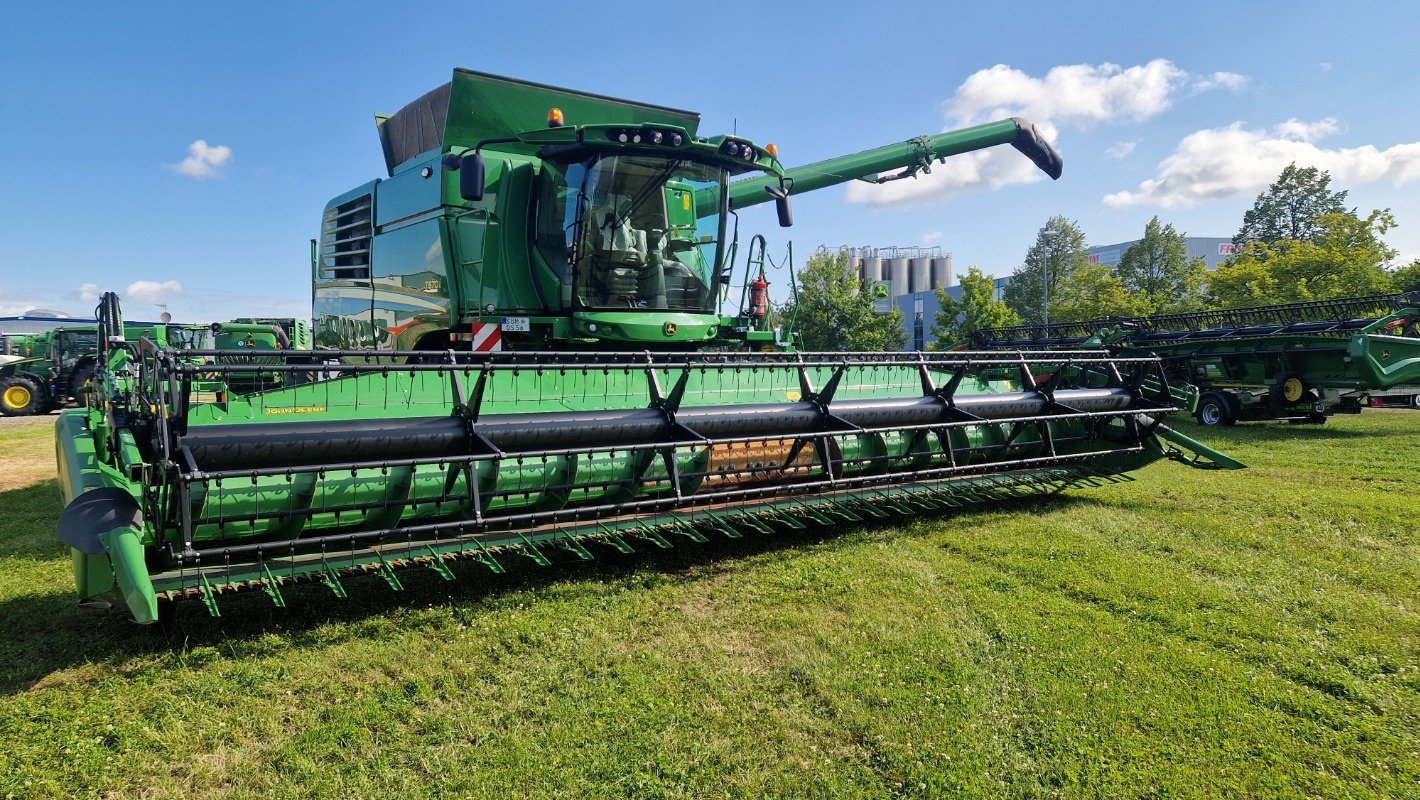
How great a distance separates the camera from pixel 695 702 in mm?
2908

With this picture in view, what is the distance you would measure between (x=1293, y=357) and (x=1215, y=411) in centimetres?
150

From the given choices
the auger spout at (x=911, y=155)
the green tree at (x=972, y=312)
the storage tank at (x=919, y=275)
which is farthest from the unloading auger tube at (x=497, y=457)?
the storage tank at (x=919, y=275)

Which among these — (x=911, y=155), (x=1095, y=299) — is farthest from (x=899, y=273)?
(x=911, y=155)

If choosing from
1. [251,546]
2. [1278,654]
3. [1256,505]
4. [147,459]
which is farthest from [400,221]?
[1256,505]

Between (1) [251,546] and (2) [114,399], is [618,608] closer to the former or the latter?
(1) [251,546]

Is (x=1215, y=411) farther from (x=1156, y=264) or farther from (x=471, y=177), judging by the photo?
(x=1156, y=264)

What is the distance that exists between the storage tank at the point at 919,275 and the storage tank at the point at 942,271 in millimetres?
633

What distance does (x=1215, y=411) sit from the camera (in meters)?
13.4

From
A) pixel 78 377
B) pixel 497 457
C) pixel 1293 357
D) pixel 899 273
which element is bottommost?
pixel 78 377

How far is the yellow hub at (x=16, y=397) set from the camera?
58.7 ft

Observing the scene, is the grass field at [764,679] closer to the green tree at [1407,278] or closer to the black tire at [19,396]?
the black tire at [19,396]

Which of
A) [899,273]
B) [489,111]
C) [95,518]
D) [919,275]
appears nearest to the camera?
[95,518]

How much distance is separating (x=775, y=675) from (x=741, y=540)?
209cm

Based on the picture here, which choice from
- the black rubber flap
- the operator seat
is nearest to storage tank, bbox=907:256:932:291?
the operator seat
